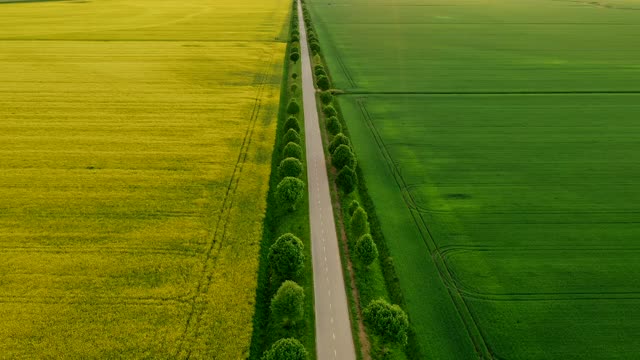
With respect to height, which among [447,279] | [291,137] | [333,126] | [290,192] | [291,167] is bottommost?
[447,279]

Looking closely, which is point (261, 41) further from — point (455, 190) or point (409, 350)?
point (409, 350)

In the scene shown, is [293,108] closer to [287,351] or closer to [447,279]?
[447,279]

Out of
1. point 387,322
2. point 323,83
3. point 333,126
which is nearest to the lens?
point 387,322

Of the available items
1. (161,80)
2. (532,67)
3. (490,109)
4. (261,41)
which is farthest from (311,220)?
(261,41)

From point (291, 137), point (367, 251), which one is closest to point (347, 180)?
point (291, 137)

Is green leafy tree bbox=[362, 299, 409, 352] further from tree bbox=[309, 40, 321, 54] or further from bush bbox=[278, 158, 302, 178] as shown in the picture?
tree bbox=[309, 40, 321, 54]

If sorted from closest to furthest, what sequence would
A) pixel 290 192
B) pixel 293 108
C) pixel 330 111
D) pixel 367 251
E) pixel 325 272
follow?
pixel 367 251
pixel 325 272
pixel 290 192
pixel 293 108
pixel 330 111

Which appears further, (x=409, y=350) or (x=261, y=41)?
(x=261, y=41)
